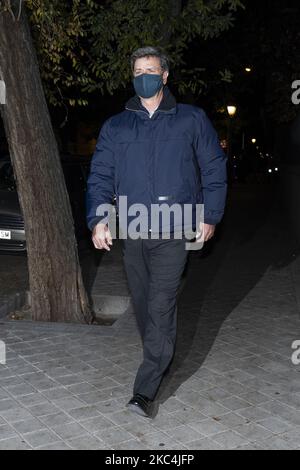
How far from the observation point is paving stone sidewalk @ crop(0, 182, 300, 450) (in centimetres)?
375

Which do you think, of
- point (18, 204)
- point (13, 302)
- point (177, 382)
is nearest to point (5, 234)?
point (18, 204)

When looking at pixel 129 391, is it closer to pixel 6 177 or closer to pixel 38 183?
pixel 38 183

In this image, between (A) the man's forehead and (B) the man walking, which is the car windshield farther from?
(A) the man's forehead

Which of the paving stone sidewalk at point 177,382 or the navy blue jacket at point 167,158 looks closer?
the paving stone sidewalk at point 177,382

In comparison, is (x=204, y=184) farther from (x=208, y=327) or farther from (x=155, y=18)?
(x=155, y=18)

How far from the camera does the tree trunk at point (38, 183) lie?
568 cm

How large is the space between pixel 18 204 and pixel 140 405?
6160 millimetres

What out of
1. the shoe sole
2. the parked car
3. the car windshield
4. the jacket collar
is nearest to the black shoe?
the shoe sole

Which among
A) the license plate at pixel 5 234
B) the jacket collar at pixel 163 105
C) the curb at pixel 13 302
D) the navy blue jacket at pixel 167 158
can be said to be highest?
the jacket collar at pixel 163 105

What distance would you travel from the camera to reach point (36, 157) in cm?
584

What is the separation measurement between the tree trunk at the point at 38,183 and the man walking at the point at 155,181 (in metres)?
1.93

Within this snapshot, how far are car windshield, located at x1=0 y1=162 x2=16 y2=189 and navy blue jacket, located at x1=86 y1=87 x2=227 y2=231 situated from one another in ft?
21.2

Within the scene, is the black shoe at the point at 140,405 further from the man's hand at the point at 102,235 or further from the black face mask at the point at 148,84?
the black face mask at the point at 148,84

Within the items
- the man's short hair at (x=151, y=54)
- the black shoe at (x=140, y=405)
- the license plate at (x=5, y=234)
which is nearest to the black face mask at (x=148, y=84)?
the man's short hair at (x=151, y=54)
